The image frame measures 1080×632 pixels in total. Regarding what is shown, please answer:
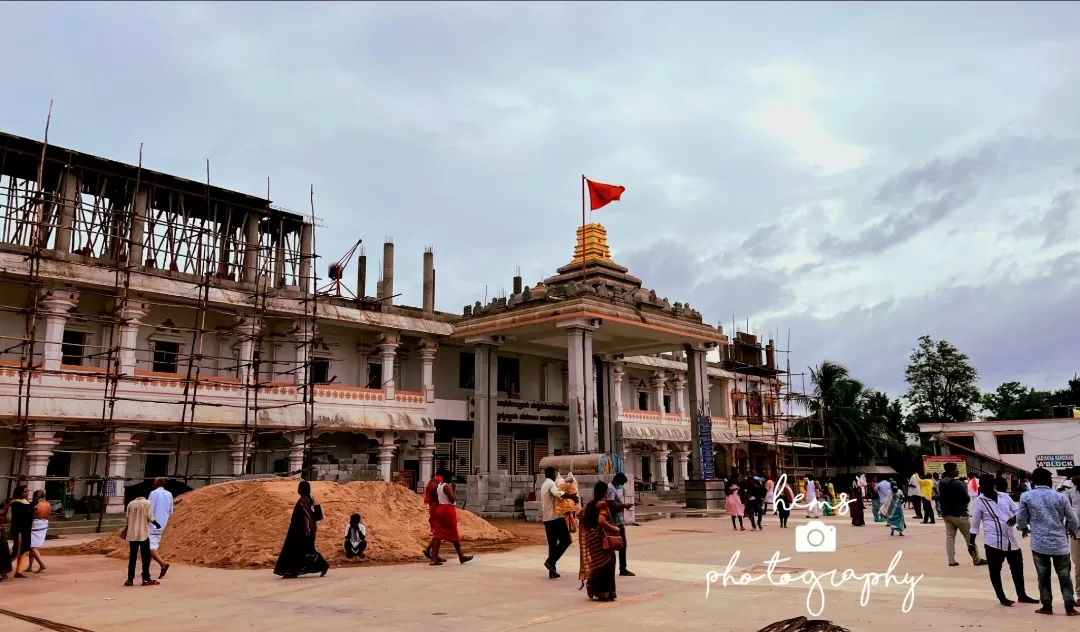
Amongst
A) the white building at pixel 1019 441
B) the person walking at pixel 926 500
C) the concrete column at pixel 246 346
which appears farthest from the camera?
the white building at pixel 1019 441

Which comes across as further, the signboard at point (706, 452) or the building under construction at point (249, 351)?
the signboard at point (706, 452)

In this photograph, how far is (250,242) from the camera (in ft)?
97.4

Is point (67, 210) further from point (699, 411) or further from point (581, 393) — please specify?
point (699, 411)

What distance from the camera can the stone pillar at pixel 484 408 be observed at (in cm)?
2852

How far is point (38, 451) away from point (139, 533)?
1225 centimetres

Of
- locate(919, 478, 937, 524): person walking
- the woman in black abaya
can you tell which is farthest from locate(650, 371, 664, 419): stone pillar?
the woman in black abaya

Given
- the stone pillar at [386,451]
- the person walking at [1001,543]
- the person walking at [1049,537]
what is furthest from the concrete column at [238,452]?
the person walking at [1049,537]

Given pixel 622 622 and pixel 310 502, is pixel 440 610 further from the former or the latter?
pixel 310 502

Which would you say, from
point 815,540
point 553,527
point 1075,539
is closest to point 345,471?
point 815,540

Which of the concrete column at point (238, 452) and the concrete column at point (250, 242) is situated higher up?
the concrete column at point (250, 242)

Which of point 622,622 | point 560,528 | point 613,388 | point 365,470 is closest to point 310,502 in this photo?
point 560,528

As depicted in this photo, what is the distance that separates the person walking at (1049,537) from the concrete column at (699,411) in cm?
1994

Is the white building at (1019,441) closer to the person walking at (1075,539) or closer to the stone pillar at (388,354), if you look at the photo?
the stone pillar at (388,354)

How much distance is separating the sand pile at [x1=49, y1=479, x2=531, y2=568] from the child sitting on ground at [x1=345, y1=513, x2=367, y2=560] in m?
0.19
